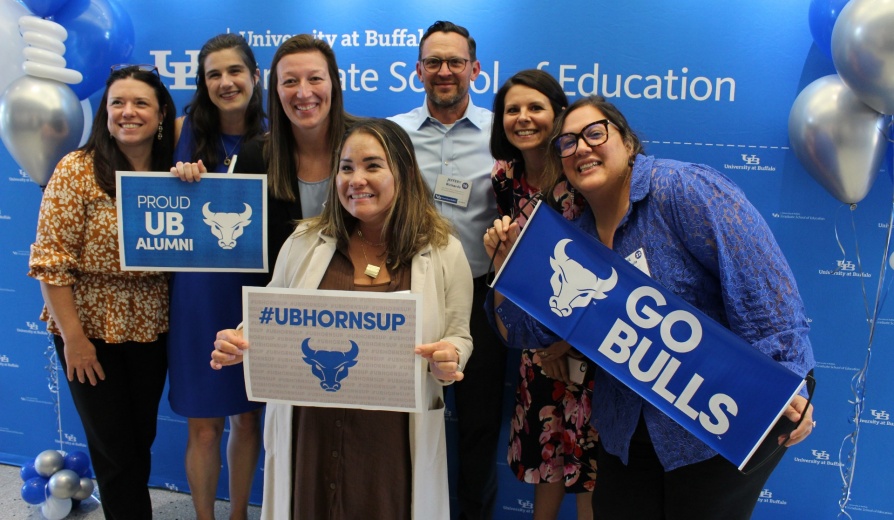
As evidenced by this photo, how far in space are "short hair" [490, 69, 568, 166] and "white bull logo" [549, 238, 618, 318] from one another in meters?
0.79

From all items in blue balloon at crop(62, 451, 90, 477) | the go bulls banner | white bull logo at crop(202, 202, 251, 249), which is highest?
white bull logo at crop(202, 202, 251, 249)

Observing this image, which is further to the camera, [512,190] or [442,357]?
[512,190]

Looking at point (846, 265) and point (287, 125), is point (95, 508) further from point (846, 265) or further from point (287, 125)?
point (846, 265)

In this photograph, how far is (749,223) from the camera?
1483 mm

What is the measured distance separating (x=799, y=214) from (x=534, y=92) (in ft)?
4.33

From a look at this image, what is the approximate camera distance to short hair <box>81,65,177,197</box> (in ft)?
7.43

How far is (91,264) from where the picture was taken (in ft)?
7.51

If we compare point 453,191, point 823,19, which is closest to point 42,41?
point 453,191

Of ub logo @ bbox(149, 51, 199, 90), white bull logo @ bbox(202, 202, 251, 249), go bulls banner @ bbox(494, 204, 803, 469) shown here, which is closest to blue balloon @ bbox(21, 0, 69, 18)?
ub logo @ bbox(149, 51, 199, 90)

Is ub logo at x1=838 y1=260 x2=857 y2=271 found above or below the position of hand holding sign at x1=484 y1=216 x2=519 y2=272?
below

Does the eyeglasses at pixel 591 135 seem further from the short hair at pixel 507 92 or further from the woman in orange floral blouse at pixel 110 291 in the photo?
the woman in orange floral blouse at pixel 110 291

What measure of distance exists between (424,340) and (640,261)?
A: 0.65 metres

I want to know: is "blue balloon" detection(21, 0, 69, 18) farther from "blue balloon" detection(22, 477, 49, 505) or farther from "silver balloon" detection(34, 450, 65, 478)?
"blue balloon" detection(22, 477, 49, 505)

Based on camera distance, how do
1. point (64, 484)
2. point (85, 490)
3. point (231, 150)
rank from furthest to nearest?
point (85, 490) → point (64, 484) → point (231, 150)
